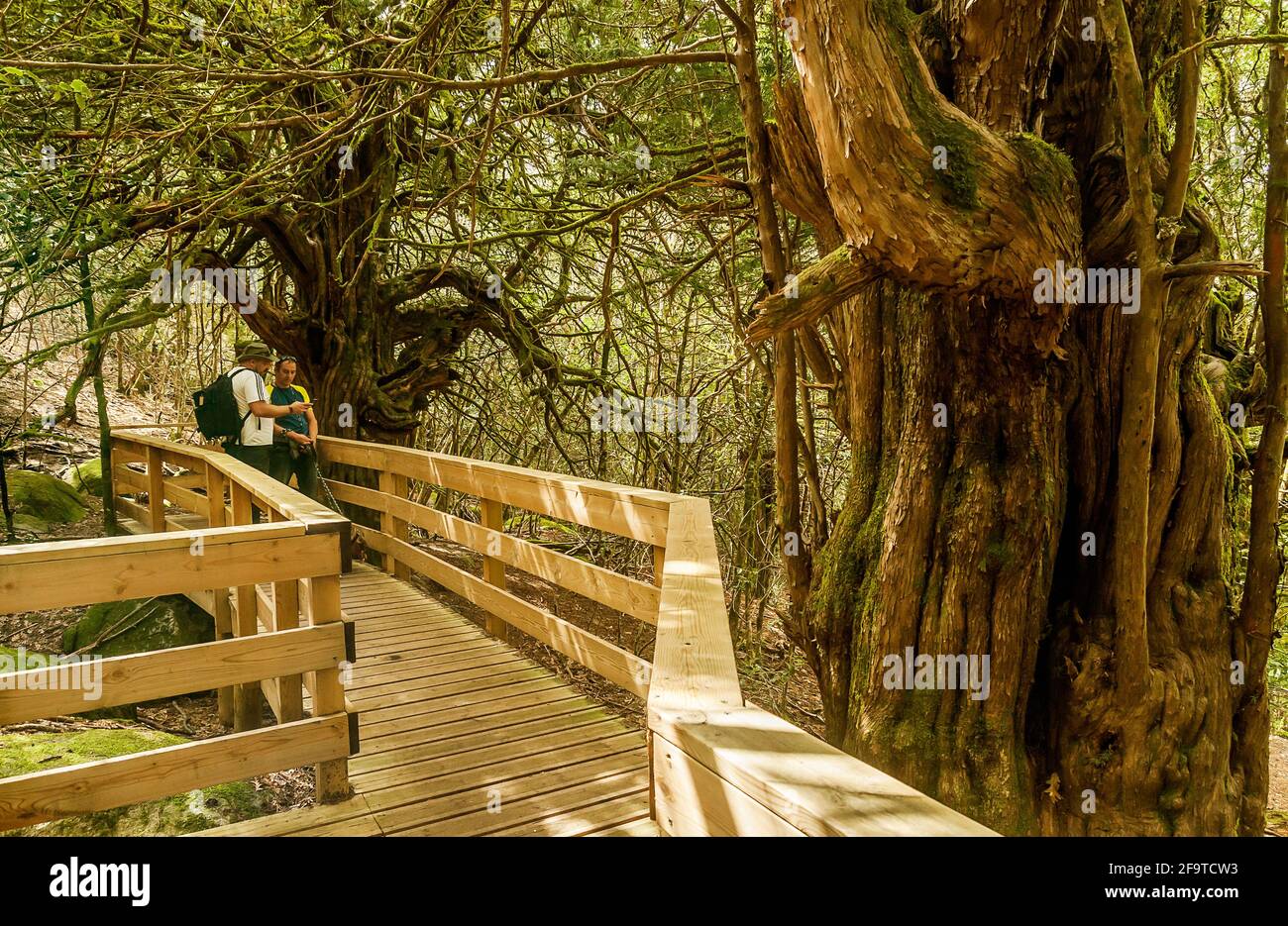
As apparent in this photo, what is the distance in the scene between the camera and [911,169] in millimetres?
2346

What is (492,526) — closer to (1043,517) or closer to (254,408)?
(254,408)

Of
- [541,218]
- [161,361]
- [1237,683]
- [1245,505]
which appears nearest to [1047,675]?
[1237,683]

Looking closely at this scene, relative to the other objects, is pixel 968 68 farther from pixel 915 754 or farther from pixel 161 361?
pixel 161 361

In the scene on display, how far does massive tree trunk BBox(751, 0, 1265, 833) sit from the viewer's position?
3.01 meters

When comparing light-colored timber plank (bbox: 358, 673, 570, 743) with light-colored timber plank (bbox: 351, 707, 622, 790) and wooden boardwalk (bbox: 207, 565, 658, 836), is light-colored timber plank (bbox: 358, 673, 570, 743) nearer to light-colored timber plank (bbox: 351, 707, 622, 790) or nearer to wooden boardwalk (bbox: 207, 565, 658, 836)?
wooden boardwalk (bbox: 207, 565, 658, 836)

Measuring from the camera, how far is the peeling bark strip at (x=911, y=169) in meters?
2.31

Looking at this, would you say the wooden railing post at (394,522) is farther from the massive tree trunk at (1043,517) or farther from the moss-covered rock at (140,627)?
the massive tree trunk at (1043,517)

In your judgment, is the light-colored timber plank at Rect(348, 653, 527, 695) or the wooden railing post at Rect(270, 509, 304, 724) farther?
the light-colored timber plank at Rect(348, 653, 527, 695)

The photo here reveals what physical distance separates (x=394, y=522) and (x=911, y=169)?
571 centimetres

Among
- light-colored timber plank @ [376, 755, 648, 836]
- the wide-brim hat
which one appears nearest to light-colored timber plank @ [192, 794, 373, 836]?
light-colored timber plank @ [376, 755, 648, 836]

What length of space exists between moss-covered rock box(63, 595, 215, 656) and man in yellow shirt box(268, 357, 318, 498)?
1.34m

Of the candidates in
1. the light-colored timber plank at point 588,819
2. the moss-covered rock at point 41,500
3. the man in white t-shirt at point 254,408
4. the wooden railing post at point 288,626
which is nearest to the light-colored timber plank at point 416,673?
the wooden railing post at point 288,626

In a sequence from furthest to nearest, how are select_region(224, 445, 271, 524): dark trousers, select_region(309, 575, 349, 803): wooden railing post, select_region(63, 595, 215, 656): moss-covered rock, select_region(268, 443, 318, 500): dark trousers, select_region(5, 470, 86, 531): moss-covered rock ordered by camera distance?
select_region(5, 470, 86, 531): moss-covered rock
select_region(268, 443, 318, 500): dark trousers
select_region(224, 445, 271, 524): dark trousers
select_region(63, 595, 215, 656): moss-covered rock
select_region(309, 575, 349, 803): wooden railing post

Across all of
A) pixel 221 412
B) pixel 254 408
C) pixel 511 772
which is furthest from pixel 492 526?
pixel 221 412
